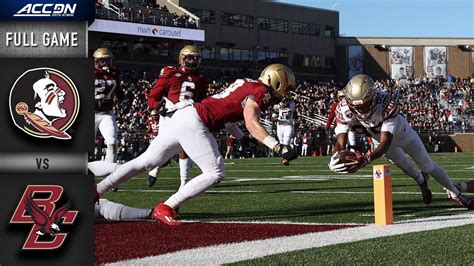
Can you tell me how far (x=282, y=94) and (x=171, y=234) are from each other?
5.29 feet

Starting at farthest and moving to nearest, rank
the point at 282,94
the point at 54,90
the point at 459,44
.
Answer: the point at 459,44 < the point at 282,94 < the point at 54,90

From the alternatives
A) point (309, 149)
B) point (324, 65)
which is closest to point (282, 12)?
point (324, 65)

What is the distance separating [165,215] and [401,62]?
54.6 m

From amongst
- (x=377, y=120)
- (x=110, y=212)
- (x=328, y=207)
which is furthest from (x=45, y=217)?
(x=328, y=207)

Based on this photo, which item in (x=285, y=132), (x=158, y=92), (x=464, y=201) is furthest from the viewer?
(x=285, y=132)

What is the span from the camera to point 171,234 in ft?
21.6

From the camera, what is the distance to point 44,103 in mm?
4133

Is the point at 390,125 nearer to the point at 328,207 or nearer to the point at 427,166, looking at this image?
the point at 427,166

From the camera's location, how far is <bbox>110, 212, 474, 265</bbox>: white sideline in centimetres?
528

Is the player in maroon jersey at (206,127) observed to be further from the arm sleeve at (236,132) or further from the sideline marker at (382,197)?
the sideline marker at (382,197)

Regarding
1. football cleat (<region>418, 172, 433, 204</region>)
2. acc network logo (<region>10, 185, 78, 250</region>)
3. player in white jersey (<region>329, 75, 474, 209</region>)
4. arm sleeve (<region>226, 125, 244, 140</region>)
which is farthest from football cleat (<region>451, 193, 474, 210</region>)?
acc network logo (<region>10, 185, 78, 250</region>)

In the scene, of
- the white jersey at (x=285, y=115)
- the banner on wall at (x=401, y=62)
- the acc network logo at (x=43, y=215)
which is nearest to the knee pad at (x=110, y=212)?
the acc network logo at (x=43, y=215)

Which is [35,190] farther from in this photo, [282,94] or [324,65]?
[324,65]

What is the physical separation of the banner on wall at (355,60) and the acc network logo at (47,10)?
56.0m
